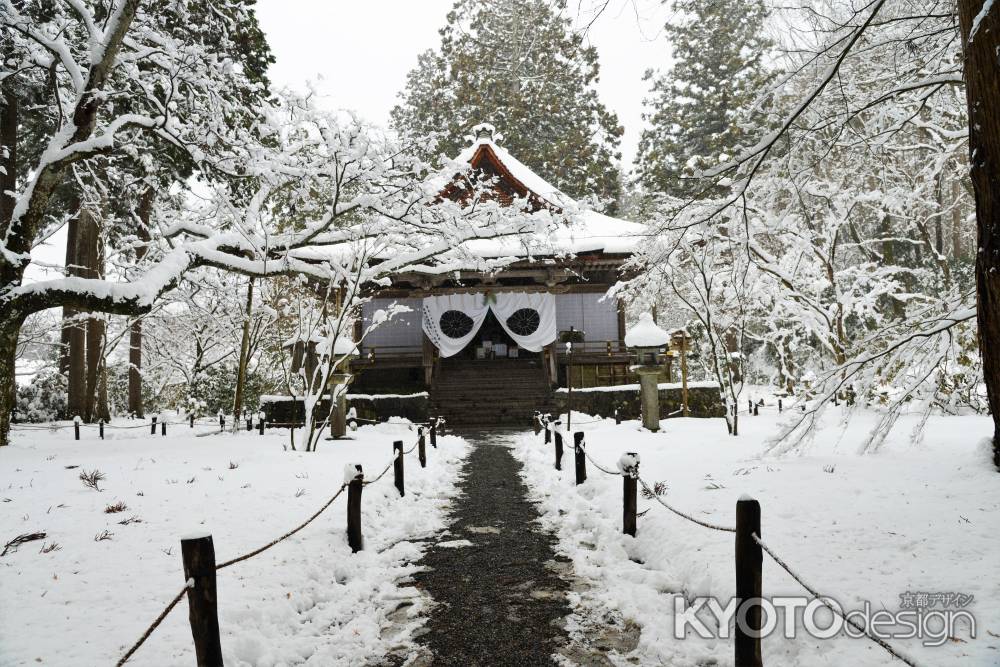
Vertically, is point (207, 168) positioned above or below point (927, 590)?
above

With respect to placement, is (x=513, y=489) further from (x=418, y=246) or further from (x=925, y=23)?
(x=925, y=23)

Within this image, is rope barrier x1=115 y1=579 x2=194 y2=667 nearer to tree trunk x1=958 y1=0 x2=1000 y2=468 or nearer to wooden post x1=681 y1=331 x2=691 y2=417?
tree trunk x1=958 y1=0 x2=1000 y2=468

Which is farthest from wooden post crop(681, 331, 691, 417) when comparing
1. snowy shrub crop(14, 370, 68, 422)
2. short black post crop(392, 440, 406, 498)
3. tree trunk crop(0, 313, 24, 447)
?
snowy shrub crop(14, 370, 68, 422)

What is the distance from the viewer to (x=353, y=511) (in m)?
4.70

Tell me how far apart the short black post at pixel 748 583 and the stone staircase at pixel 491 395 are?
1296cm

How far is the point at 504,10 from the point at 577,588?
32827 millimetres

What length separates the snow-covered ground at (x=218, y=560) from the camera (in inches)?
111

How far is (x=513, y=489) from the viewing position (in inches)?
289

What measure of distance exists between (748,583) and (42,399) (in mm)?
20851

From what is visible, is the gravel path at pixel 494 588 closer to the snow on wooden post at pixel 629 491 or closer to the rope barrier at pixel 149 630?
the snow on wooden post at pixel 629 491

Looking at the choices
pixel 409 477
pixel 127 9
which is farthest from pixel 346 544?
pixel 127 9

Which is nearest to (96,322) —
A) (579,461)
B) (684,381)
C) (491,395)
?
(491,395)

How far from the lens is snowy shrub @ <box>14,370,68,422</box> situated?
16.2 m

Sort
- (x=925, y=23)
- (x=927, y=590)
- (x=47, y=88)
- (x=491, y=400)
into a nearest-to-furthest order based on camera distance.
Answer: (x=927, y=590), (x=925, y=23), (x=47, y=88), (x=491, y=400)
